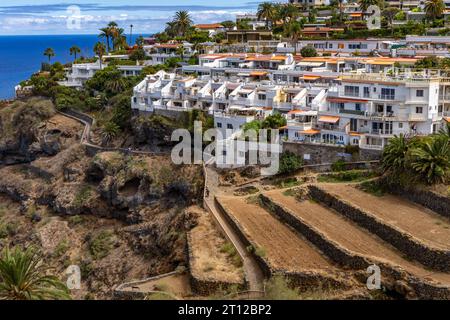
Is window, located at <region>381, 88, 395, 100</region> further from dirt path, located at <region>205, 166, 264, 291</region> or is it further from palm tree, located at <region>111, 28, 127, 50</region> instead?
palm tree, located at <region>111, 28, 127, 50</region>

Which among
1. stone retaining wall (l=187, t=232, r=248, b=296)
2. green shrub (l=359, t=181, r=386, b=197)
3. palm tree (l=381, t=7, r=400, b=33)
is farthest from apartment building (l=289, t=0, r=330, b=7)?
stone retaining wall (l=187, t=232, r=248, b=296)

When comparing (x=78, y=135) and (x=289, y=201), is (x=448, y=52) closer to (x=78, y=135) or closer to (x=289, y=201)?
(x=289, y=201)

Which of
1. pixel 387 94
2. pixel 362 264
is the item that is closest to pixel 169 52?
pixel 387 94

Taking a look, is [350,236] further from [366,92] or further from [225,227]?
[366,92]

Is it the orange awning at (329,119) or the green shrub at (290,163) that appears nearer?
the green shrub at (290,163)

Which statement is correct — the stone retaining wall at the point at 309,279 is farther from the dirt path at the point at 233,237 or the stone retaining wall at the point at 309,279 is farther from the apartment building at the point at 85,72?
the apartment building at the point at 85,72

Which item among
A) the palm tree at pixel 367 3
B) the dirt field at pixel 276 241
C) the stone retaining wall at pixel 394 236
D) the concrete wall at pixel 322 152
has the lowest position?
the dirt field at pixel 276 241

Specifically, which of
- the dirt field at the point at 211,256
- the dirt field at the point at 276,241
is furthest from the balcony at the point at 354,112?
the dirt field at the point at 211,256
